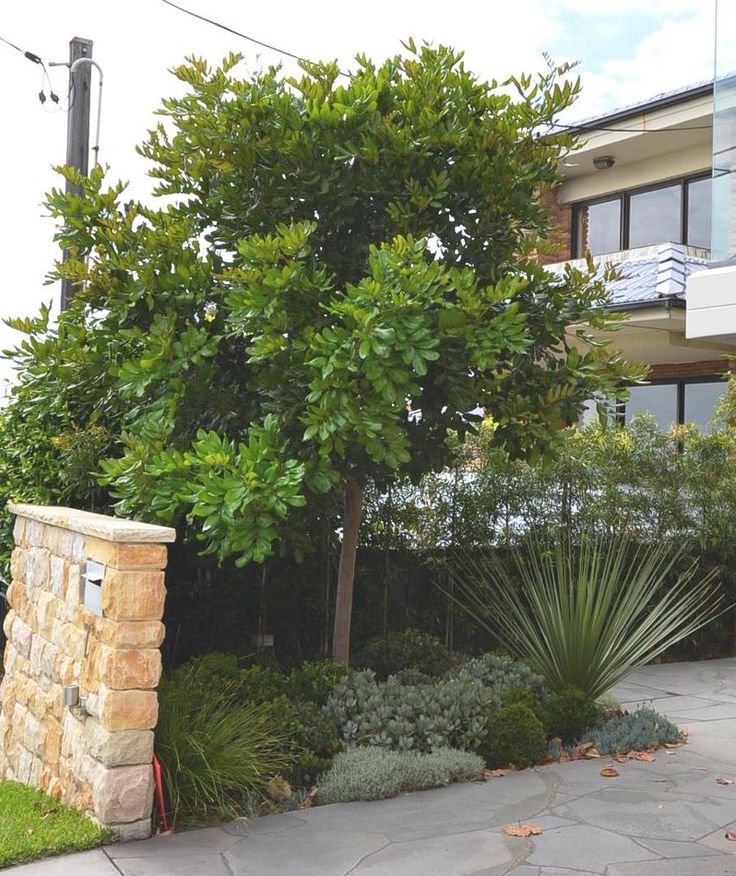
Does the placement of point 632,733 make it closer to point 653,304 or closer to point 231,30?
point 653,304

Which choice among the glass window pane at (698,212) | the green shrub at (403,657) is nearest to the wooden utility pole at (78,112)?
the green shrub at (403,657)

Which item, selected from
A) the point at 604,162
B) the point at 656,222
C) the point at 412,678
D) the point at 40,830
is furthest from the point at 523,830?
the point at 604,162

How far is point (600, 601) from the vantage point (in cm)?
707

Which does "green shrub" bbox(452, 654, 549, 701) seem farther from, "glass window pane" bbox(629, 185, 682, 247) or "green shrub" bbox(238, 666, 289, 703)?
"glass window pane" bbox(629, 185, 682, 247)

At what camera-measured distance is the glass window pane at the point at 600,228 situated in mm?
17859

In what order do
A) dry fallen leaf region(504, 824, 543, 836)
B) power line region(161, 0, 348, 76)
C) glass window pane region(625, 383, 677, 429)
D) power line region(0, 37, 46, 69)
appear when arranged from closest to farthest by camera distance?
dry fallen leaf region(504, 824, 543, 836), power line region(0, 37, 46, 69), power line region(161, 0, 348, 76), glass window pane region(625, 383, 677, 429)

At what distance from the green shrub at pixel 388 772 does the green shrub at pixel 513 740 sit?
24cm

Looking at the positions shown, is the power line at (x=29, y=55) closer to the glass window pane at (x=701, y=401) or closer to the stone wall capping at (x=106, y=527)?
the stone wall capping at (x=106, y=527)

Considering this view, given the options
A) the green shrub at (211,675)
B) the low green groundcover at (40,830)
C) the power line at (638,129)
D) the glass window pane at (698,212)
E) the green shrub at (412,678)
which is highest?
the power line at (638,129)

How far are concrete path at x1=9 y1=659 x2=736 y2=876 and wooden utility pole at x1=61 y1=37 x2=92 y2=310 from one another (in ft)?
18.5

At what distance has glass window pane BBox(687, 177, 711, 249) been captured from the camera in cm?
1652

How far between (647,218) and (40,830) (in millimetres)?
15048

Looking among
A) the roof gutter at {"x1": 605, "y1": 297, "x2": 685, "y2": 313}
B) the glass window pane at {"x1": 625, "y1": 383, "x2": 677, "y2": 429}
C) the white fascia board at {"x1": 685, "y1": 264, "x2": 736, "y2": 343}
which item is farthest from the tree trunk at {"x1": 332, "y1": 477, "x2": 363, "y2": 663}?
the glass window pane at {"x1": 625, "y1": 383, "x2": 677, "y2": 429}

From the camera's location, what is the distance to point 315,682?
642 cm
